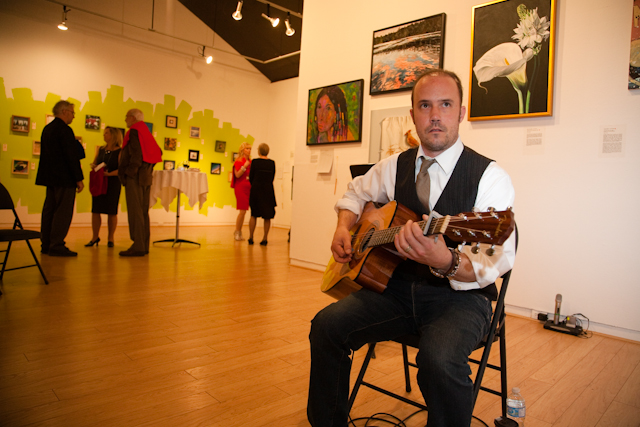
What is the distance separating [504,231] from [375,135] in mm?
3440

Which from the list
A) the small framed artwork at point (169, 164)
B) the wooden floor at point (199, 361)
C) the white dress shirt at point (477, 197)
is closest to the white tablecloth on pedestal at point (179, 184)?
the wooden floor at point (199, 361)

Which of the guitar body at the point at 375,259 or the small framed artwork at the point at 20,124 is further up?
the small framed artwork at the point at 20,124

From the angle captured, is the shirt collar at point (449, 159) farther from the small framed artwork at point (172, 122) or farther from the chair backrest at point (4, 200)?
the small framed artwork at point (172, 122)

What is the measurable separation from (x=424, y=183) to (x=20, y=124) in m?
8.46

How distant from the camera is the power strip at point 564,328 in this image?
288cm

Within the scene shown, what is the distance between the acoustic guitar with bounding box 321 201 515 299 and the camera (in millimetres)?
1094

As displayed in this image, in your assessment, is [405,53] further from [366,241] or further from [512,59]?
[366,241]

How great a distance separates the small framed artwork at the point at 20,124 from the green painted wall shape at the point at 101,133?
5 centimetres

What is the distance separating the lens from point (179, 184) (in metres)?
5.98

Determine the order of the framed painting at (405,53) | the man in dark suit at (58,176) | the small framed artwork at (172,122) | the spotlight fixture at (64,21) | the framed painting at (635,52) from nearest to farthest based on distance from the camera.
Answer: the framed painting at (635,52) → the framed painting at (405,53) → the man in dark suit at (58,176) → the spotlight fixture at (64,21) → the small framed artwork at (172,122)

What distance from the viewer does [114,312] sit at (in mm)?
2869

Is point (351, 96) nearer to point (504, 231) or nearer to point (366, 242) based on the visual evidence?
point (366, 242)

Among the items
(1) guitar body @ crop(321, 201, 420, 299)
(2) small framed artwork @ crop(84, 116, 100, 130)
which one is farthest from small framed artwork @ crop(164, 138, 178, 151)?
(1) guitar body @ crop(321, 201, 420, 299)

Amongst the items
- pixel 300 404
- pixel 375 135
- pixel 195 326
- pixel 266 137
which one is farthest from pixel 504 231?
pixel 266 137
